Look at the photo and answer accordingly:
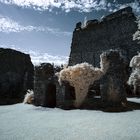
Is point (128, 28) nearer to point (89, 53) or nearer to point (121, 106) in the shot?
point (89, 53)

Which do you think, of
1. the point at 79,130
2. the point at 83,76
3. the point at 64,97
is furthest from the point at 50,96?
the point at 79,130

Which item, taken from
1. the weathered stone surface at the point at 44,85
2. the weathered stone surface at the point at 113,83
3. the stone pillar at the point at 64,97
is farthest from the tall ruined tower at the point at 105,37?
the stone pillar at the point at 64,97

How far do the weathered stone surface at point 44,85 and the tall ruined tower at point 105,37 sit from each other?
1096 cm

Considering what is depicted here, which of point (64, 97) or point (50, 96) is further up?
point (50, 96)

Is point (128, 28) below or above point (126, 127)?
above

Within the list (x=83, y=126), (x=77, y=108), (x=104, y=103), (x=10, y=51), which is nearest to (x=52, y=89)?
(x=77, y=108)

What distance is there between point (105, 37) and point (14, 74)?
15.6 m

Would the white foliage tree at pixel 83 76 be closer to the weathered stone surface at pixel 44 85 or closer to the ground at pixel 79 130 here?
the weathered stone surface at pixel 44 85

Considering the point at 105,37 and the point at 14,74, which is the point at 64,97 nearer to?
the point at 105,37

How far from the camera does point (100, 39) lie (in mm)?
35344

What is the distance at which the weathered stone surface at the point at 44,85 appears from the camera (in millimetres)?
23516

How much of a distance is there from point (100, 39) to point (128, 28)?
4830 millimetres

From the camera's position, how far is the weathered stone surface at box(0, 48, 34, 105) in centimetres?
3912

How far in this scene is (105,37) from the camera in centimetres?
3475
